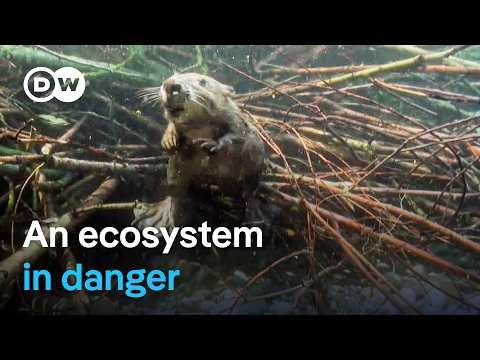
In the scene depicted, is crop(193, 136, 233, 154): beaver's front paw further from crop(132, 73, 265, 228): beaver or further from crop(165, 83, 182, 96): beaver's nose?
crop(165, 83, 182, 96): beaver's nose

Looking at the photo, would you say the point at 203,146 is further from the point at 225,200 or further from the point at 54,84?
the point at 54,84

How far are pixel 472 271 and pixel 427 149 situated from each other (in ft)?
1.61

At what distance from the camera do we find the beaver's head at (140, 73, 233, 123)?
1.81 meters

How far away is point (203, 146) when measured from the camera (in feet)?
6.00

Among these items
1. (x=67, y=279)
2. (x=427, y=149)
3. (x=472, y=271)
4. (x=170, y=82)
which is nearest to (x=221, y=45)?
(x=170, y=82)

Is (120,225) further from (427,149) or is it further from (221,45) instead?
(427,149)

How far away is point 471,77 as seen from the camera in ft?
6.84

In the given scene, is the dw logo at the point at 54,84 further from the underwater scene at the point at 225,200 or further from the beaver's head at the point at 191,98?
the beaver's head at the point at 191,98

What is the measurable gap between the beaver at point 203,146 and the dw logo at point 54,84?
1.04 ft

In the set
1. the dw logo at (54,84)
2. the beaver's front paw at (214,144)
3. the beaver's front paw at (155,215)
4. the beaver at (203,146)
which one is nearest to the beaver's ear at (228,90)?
the beaver at (203,146)

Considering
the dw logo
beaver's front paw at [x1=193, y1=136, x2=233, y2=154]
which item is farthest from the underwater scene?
beaver's front paw at [x1=193, y1=136, x2=233, y2=154]

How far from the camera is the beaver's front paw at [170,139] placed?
6.14 ft

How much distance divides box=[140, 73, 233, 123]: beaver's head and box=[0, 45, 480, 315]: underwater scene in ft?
0.12

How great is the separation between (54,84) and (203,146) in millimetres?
658
